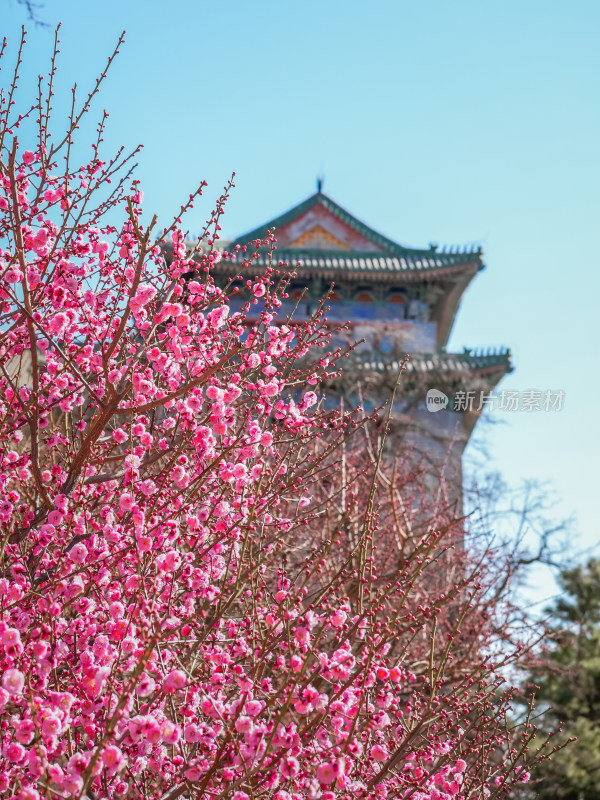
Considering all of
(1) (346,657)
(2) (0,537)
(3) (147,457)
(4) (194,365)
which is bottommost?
(1) (346,657)

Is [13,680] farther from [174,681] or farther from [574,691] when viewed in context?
[574,691]

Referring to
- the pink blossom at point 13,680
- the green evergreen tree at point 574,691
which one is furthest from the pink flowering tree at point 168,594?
the green evergreen tree at point 574,691

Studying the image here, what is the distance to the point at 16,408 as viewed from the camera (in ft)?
12.4

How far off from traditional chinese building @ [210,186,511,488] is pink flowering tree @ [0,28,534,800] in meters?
11.5

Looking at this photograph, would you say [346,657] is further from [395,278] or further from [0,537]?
[395,278]

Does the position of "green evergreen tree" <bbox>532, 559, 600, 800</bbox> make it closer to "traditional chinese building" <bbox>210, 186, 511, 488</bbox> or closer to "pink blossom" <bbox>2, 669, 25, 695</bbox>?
"traditional chinese building" <bbox>210, 186, 511, 488</bbox>

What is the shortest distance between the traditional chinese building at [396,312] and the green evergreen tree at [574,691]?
4197 mm

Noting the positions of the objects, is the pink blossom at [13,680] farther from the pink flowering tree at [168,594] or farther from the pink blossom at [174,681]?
the pink blossom at [174,681]

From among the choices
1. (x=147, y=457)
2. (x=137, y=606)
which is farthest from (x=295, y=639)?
(x=147, y=457)

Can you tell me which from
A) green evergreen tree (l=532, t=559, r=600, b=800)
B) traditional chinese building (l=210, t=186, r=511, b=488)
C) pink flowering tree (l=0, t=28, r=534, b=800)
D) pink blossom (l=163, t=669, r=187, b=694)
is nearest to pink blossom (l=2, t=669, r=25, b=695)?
pink flowering tree (l=0, t=28, r=534, b=800)

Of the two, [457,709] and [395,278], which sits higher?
[395,278]

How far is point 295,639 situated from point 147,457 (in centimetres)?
161

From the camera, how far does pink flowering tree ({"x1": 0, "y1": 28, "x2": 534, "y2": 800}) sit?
2562 millimetres

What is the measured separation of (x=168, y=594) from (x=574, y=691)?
527 inches
